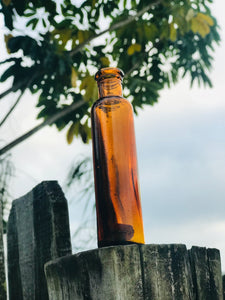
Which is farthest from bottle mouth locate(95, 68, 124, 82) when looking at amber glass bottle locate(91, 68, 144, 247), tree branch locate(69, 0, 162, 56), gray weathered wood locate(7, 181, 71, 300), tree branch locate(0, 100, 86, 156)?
tree branch locate(0, 100, 86, 156)

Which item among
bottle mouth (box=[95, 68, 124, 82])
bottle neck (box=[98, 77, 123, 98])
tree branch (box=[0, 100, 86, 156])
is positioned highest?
tree branch (box=[0, 100, 86, 156])

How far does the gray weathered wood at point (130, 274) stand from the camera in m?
1.03

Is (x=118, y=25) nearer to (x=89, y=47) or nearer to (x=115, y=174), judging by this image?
(x=89, y=47)

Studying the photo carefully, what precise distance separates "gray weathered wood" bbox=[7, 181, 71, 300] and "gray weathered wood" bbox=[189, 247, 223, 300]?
570mm

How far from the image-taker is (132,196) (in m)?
1.19

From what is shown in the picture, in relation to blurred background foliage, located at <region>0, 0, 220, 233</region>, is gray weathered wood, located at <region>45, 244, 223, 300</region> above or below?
below

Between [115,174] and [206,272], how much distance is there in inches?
15.4

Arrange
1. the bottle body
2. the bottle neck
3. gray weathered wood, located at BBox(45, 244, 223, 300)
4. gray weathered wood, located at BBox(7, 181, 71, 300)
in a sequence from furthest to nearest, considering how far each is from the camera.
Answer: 1. gray weathered wood, located at BBox(7, 181, 71, 300)
2. the bottle neck
3. the bottle body
4. gray weathered wood, located at BBox(45, 244, 223, 300)

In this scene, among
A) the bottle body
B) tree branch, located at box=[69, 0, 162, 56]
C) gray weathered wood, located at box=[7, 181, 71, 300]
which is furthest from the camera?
tree branch, located at box=[69, 0, 162, 56]

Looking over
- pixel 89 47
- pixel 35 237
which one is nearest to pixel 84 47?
pixel 89 47

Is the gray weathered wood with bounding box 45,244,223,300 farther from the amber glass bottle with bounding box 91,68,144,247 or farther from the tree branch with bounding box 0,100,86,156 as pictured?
the tree branch with bounding box 0,100,86,156

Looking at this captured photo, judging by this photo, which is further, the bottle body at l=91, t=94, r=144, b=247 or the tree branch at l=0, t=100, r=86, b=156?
the tree branch at l=0, t=100, r=86, b=156

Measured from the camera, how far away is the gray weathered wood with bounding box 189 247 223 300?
1.17m

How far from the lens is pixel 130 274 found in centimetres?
103
